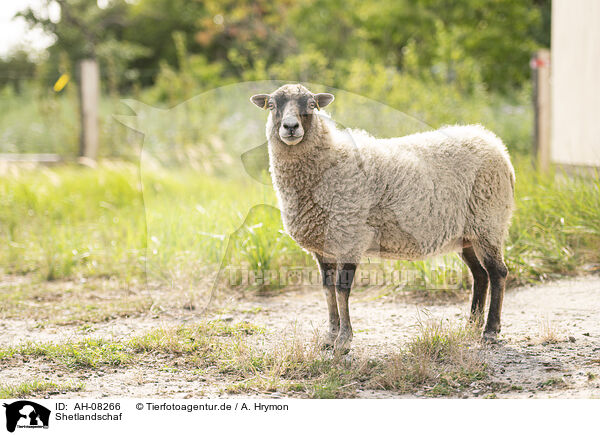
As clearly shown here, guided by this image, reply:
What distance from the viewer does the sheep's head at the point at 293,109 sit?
3.63 metres

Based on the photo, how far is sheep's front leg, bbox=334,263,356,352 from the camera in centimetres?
391

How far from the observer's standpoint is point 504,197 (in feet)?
14.1

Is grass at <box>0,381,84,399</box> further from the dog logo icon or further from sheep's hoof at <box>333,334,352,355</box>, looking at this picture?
sheep's hoof at <box>333,334,352,355</box>

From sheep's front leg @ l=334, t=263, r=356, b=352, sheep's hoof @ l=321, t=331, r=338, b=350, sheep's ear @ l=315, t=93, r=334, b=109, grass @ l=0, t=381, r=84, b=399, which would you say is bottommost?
grass @ l=0, t=381, r=84, b=399

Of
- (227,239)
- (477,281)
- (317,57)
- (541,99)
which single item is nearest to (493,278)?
(477,281)

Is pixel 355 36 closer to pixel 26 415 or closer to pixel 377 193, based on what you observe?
pixel 377 193

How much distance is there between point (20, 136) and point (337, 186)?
11.9 metres

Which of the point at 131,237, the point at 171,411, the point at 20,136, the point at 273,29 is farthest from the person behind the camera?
the point at 273,29

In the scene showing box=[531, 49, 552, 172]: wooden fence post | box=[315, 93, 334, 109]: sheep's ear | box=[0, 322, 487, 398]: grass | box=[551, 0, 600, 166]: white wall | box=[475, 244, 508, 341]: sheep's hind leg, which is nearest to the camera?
box=[0, 322, 487, 398]: grass

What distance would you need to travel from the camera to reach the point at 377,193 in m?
4.00

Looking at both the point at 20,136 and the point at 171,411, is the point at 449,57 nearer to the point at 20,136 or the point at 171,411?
the point at 20,136

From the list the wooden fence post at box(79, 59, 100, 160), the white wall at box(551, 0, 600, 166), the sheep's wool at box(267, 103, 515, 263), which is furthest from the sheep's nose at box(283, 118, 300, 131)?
the wooden fence post at box(79, 59, 100, 160)

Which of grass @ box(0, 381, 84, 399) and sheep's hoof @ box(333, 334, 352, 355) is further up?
sheep's hoof @ box(333, 334, 352, 355)

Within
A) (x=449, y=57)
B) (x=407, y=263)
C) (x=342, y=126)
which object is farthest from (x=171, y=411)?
(x=449, y=57)
